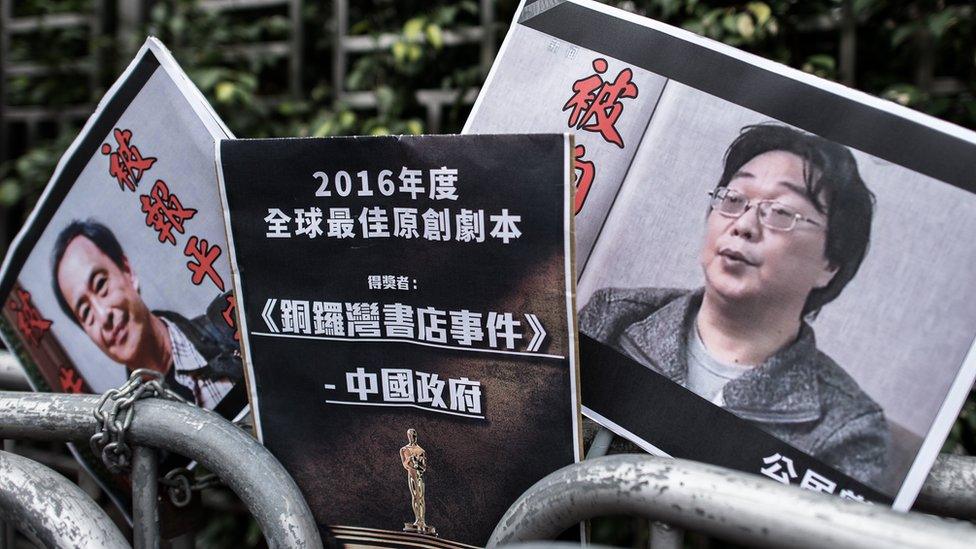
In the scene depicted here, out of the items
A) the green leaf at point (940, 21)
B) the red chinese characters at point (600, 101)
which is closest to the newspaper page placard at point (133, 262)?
the red chinese characters at point (600, 101)

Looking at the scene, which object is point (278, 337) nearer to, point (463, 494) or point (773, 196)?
point (463, 494)

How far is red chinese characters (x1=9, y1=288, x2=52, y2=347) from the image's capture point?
1360 millimetres

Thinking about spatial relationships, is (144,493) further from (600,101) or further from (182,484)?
(600,101)

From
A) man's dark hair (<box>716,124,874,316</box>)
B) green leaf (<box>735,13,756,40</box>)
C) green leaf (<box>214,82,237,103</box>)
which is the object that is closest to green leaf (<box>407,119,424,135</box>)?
green leaf (<box>214,82,237,103</box>)

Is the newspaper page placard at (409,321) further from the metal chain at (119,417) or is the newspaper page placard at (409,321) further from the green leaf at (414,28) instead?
the green leaf at (414,28)

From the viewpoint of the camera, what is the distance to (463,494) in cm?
106

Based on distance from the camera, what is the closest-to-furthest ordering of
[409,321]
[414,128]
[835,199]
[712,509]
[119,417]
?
1. [712,509]
2. [835,199]
3. [409,321]
4. [119,417]
5. [414,128]

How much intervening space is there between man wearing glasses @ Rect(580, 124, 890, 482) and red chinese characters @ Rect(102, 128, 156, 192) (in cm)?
72

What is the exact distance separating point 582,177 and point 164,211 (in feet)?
1.95

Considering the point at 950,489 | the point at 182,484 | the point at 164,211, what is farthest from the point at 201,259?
the point at 950,489

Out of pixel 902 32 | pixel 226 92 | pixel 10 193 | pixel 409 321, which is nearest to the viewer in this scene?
pixel 409 321

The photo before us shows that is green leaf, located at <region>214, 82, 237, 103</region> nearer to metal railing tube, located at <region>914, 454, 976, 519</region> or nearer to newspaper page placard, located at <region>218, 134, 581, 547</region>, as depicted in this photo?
newspaper page placard, located at <region>218, 134, 581, 547</region>

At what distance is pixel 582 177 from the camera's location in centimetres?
108

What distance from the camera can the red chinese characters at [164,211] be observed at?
1.22m
